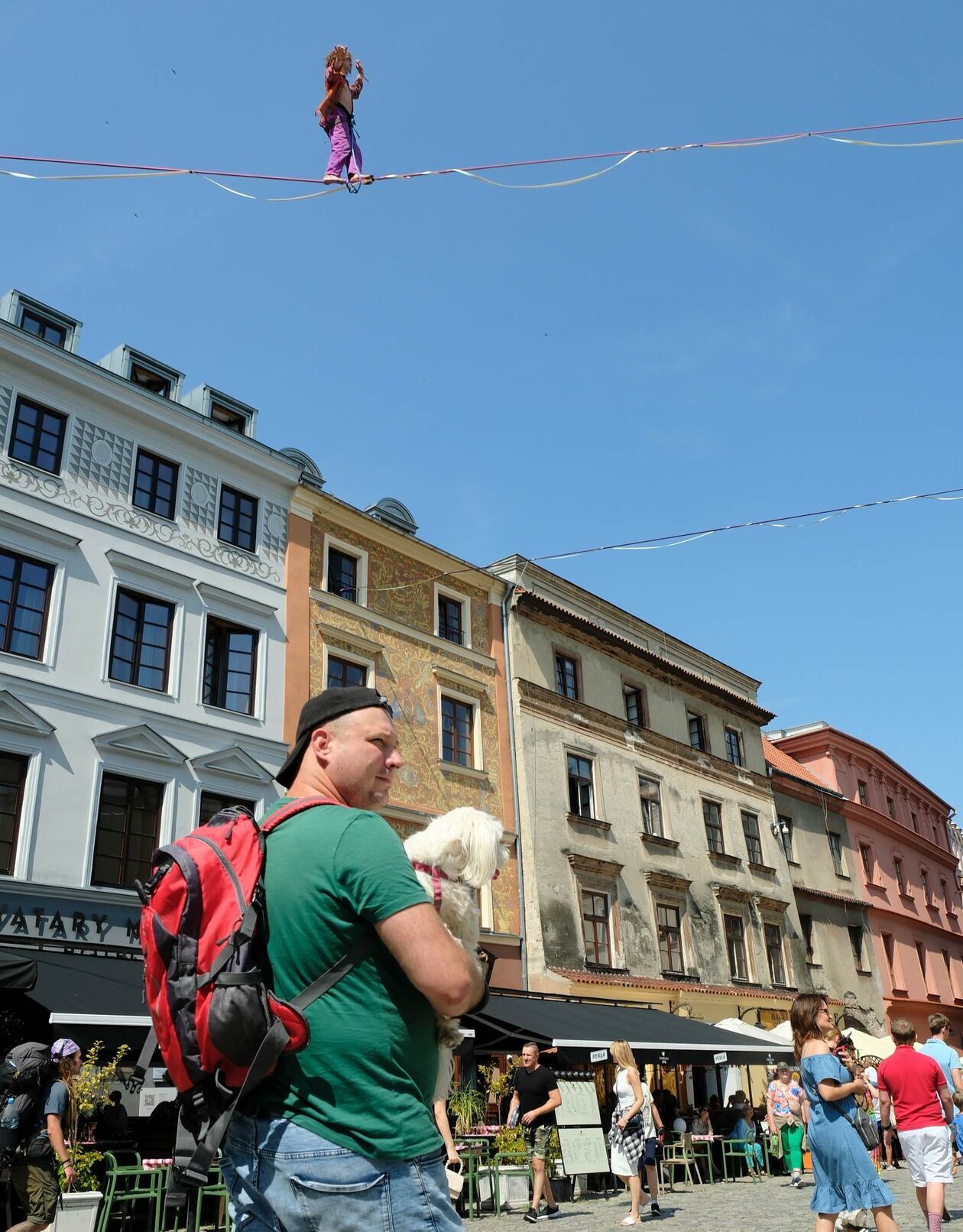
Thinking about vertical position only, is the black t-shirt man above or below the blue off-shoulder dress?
above

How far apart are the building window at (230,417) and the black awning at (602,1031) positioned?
38.3 feet

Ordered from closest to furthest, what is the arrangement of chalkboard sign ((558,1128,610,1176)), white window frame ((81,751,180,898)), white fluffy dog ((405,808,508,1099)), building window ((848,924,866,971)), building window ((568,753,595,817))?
white fluffy dog ((405,808,508,1099))
chalkboard sign ((558,1128,610,1176))
white window frame ((81,751,180,898))
building window ((568,753,595,817))
building window ((848,924,866,971))

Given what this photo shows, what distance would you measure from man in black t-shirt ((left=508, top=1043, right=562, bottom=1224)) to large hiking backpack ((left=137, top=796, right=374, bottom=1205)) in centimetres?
1047

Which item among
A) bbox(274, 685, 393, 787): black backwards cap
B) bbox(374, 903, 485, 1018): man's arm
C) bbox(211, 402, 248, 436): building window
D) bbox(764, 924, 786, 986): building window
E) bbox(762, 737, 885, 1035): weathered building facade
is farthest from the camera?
bbox(762, 737, 885, 1035): weathered building facade

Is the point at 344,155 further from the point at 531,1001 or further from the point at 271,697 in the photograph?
the point at 531,1001

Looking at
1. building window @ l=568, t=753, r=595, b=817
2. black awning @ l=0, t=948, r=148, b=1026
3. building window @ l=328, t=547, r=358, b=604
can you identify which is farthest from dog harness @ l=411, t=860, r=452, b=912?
building window @ l=568, t=753, r=595, b=817

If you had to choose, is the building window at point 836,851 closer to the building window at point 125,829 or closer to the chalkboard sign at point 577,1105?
the chalkboard sign at point 577,1105

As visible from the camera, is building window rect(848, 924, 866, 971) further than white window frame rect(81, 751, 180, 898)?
Yes

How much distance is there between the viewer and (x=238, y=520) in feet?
66.4

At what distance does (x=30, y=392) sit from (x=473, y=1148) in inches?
511

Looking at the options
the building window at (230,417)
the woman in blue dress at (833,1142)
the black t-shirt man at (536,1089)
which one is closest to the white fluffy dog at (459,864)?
the woman in blue dress at (833,1142)

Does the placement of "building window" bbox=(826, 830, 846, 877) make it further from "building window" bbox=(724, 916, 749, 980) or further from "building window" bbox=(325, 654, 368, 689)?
"building window" bbox=(325, 654, 368, 689)

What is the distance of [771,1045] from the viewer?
20797 mm

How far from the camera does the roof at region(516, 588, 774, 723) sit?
26312 millimetres
